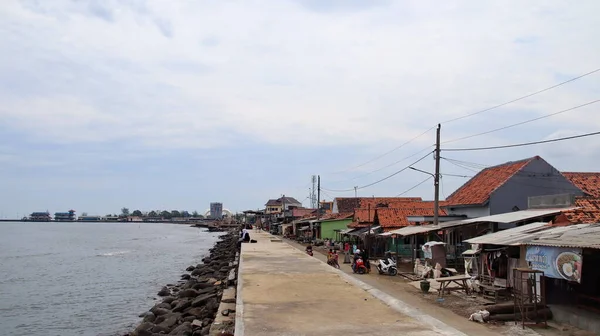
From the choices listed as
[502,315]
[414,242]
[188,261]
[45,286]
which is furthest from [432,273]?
[188,261]

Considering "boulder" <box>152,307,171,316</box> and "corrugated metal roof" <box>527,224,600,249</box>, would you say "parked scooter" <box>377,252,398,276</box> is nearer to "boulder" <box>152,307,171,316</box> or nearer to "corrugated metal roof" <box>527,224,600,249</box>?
"boulder" <box>152,307,171,316</box>

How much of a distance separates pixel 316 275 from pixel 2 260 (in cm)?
4160

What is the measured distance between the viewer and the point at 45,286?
3222cm

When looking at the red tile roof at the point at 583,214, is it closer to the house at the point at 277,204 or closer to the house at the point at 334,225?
the house at the point at 334,225

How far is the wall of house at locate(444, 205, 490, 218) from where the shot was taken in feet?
86.2

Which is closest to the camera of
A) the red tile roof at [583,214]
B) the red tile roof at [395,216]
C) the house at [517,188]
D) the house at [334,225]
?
the red tile roof at [583,214]

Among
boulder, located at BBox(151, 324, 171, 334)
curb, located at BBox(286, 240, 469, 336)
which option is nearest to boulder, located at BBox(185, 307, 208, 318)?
boulder, located at BBox(151, 324, 171, 334)

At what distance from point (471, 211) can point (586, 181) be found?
6287 millimetres

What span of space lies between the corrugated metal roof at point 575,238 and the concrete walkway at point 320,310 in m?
3.23

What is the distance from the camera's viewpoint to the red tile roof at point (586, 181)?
85.1 feet

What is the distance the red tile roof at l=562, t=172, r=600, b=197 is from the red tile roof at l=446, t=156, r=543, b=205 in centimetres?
226

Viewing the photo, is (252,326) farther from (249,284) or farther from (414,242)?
(414,242)

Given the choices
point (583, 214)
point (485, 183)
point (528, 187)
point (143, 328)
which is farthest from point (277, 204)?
point (583, 214)

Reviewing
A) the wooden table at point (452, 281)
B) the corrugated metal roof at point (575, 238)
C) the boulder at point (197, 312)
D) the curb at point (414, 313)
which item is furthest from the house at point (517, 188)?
the boulder at point (197, 312)
